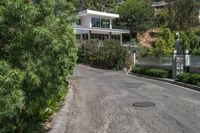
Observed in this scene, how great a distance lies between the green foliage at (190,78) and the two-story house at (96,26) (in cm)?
3713

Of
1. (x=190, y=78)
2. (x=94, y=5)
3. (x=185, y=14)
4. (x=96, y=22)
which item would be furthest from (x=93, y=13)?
(x=190, y=78)

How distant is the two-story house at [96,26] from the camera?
62987 mm

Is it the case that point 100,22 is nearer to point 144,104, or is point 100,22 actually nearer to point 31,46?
point 144,104

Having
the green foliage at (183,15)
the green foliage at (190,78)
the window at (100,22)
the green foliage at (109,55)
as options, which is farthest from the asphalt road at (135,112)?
the green foliage at (183,15)

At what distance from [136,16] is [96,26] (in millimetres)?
7609

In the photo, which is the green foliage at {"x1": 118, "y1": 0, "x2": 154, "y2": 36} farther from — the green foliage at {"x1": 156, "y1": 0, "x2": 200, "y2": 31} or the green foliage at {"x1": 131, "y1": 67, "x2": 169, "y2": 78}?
the green foliage at {"x1": 131, "y1": 67, "x2": 169, "y2": 78}

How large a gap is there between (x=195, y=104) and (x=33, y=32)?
9919mm

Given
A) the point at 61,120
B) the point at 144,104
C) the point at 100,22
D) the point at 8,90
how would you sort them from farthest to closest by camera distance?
the point at 100,22
the point at 144,104
the point at 61,120
the point at 8,90

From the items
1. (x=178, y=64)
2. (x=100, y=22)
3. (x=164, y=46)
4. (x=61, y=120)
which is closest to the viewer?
(x=61, y=120)

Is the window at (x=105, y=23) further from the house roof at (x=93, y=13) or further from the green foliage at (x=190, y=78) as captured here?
the green foliage at (x=190, y=78)

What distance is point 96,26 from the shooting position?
6594 cm

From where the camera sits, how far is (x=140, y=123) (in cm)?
1230

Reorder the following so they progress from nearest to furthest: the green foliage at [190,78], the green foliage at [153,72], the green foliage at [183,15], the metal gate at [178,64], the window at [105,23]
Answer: the green foliage at [190,78], the metal gate at [178,64], the green foliage at [153,72], the window at [105,23], the green foliage at [183,15]

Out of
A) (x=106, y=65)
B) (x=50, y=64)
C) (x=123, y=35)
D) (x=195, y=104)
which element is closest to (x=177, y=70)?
(x=195, y=104)
